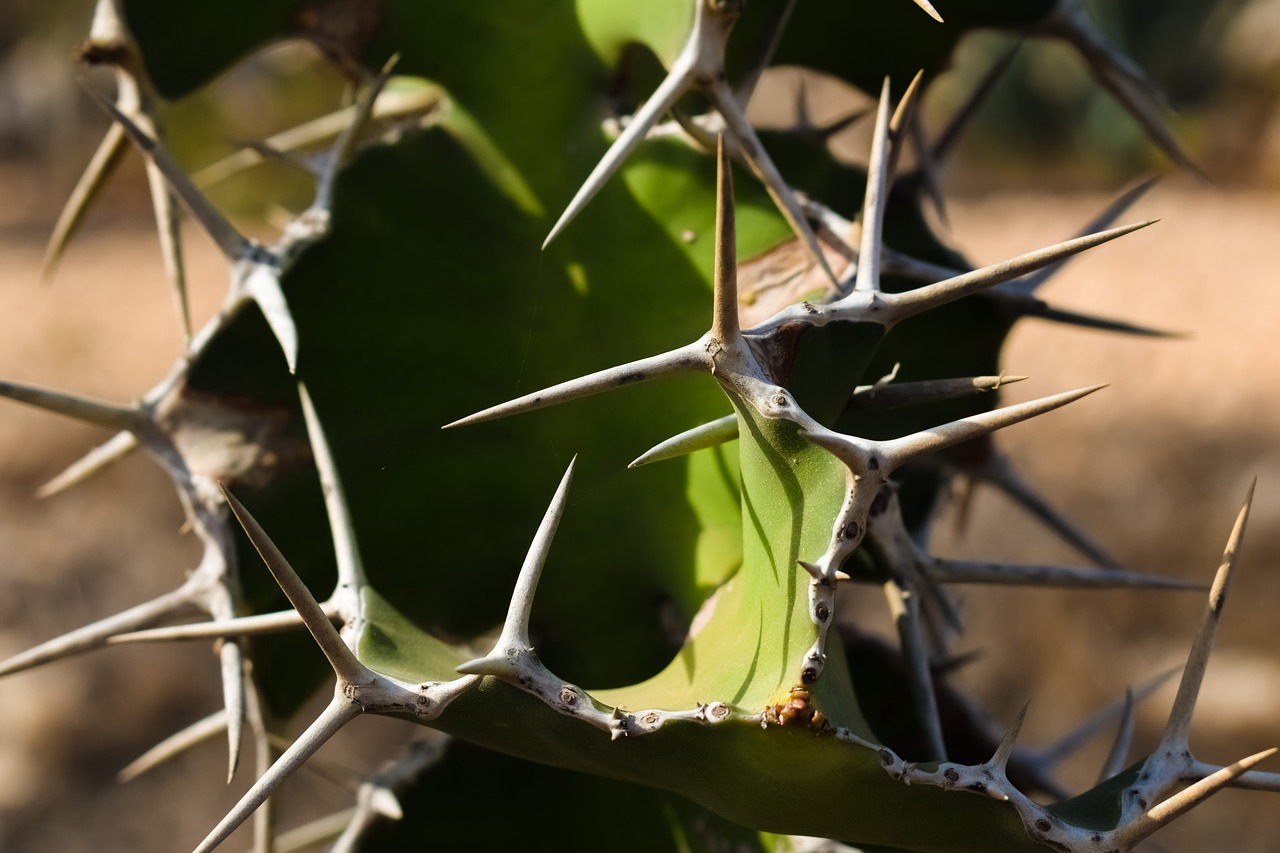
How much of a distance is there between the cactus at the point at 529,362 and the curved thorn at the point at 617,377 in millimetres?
71

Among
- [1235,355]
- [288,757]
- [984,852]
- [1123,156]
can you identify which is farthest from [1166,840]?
[1123,156]

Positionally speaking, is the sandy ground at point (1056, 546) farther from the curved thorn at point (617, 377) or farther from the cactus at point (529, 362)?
the curved thorn at point (617, 377)

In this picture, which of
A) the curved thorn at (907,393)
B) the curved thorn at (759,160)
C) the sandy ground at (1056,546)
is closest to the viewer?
the curved thorn at (907,393)

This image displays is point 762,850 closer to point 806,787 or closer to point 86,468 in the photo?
point 806,787

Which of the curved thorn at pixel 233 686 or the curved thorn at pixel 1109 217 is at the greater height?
the curved thorn at pixel 1109 217

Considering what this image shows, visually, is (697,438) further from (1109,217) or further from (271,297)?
(1109,217)

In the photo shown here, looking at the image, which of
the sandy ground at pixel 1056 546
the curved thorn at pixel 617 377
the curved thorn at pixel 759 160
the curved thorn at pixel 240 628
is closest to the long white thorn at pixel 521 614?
the curved thorn at pixel 617 377

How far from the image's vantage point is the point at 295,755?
616mm

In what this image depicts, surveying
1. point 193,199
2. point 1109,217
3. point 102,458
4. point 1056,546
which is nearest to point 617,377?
point 193,199

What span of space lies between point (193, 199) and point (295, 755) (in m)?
0.44

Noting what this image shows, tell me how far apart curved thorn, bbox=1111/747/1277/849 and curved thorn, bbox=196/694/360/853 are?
381 millimetres

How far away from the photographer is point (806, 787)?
1.99 feet

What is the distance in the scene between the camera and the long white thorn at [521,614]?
60 centimetres

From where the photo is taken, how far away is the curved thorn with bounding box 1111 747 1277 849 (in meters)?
0.60
